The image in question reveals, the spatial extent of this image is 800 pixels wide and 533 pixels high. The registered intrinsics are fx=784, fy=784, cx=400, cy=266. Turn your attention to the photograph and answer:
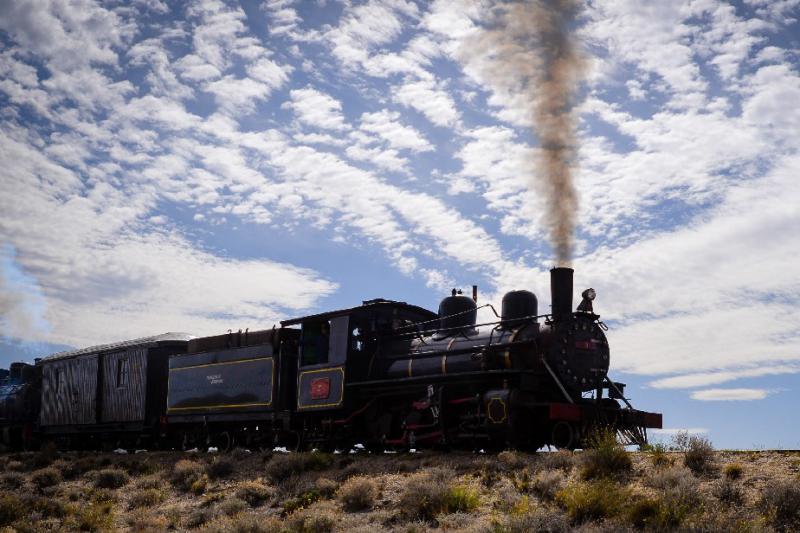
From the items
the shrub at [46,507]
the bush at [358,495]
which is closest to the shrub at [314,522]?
the bush at [358,495]

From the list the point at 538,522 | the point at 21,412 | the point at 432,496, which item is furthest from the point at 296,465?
the point at 21,412

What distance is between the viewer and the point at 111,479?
16.8 m

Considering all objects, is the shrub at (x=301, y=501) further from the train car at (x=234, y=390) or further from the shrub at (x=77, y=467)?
the shrub at (x=77, y=467)

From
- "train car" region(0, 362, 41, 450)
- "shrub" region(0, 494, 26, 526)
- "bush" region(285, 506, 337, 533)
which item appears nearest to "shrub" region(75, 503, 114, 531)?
"shrub" region(0, 494, 26, 526)

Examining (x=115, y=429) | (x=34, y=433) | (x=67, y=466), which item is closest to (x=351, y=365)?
(x=67, y=466)

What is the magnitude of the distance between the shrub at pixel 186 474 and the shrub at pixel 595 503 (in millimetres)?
8549

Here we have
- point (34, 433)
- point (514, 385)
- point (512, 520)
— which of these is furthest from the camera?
point (34, 433)

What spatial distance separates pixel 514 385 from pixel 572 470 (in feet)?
10.0

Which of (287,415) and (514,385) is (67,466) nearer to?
(287,415)

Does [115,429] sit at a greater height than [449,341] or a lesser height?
lesser

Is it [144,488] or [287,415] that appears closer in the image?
[144,488]

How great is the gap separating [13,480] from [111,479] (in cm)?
279

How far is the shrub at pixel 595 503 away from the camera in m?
9.05

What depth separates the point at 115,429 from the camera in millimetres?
24625
